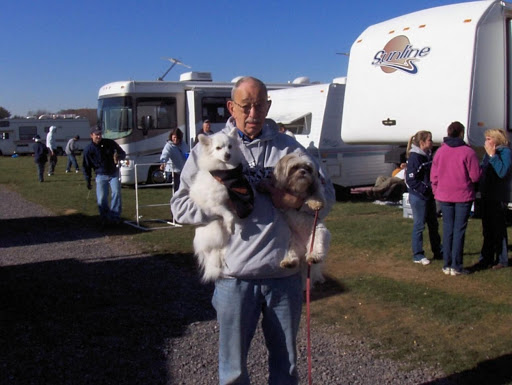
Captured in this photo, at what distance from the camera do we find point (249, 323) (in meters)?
2.95

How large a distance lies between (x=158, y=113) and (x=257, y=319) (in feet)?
Answer: 54.8

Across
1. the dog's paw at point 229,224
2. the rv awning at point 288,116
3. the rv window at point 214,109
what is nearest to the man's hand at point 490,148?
the dog's paw at point 229,224

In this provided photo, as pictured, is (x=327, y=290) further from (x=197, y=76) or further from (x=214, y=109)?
(x=197, y=76)

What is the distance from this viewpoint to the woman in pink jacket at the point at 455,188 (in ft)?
23.1

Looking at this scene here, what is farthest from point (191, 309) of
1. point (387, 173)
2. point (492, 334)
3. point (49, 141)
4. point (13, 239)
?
point (49, 141)

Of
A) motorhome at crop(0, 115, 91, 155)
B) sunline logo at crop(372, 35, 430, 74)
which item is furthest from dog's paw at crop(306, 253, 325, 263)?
motorhome at crop(0, 115, 91, 155)

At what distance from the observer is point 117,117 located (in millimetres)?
18891

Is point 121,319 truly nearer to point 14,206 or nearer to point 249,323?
point 249,323

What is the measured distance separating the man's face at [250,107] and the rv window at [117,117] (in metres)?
16.3

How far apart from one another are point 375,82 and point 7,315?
7.55 metres

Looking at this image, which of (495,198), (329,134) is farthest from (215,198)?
(329,134)

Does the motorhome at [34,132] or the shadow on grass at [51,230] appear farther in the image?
the motorhome at [34,132]

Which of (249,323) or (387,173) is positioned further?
(387,173)

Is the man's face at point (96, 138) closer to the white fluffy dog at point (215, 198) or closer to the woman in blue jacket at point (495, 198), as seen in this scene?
the woman in blue jacket at point (495, 198)
